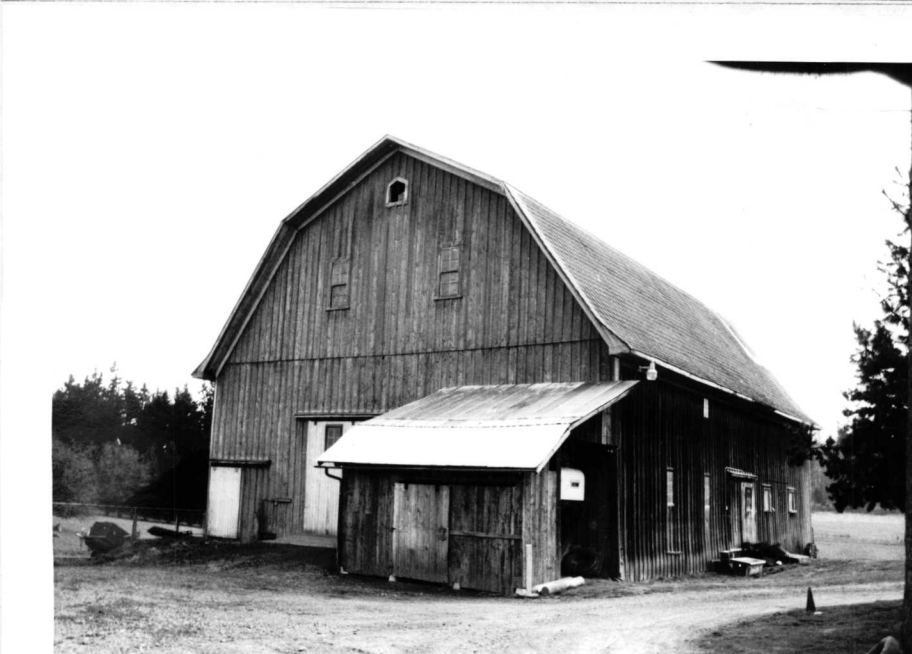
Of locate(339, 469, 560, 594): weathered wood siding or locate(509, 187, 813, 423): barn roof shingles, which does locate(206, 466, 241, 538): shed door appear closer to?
locate(339, 469, 560, 594): weathered wood siding

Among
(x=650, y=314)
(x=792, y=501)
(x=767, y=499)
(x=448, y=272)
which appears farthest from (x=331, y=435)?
(x=792, y=501)

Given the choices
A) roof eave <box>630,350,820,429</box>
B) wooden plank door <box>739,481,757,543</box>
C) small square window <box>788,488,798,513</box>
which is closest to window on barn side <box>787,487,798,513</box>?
small square window <box>788,488,798,513</box>

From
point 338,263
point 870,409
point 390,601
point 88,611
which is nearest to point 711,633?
point 870,409

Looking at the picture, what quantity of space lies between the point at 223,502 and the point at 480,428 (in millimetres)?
5614

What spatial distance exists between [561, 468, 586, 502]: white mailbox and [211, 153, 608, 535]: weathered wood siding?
136 centimetres

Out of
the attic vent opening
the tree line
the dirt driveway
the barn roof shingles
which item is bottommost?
the dirt driveway

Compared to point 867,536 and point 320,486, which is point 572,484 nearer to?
point 867,536

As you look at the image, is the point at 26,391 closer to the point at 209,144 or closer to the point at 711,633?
the point at 209,144

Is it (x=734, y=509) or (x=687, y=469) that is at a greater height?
(x=687, y=469)

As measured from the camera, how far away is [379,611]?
8.15 m

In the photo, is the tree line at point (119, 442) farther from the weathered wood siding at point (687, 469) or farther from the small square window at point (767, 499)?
the small square window at point (767, 499)

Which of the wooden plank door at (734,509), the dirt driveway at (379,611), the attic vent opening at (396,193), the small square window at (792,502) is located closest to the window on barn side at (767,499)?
the small square window at (792,502)

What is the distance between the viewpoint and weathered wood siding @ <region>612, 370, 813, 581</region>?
11719 millimetres

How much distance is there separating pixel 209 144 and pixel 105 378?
2365 millimetres
